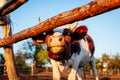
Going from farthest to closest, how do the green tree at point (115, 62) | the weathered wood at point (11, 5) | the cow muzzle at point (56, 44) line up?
the green tree at point (115, 62)
the cow muzzle at point (56, 44)
the weathered wood at point (11, 5)

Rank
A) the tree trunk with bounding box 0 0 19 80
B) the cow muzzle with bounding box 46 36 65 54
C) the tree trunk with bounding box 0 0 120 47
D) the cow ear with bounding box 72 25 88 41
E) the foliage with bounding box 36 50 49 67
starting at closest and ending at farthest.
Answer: the tree trunk with bounding box 0 0 120 47
the cow muzzle with bounding box 46 36 65 54
the cow ear with bounding box 72 25 88 41
the tree trunk with bounding box 0 0 19 80
the foliage with bounding box 36 50 49 67

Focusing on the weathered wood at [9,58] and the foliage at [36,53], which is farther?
the foliage at [36,53]

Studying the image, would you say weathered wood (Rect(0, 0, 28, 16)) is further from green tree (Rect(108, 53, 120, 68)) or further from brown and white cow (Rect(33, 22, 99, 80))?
green tree (Rect(108, 53, 120, 68))

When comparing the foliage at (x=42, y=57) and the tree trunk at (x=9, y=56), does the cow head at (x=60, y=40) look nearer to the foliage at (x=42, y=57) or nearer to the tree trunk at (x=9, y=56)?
the tree trunk at (x=9, y=56)

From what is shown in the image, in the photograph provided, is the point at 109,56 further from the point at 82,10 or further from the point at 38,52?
the point at 82,10

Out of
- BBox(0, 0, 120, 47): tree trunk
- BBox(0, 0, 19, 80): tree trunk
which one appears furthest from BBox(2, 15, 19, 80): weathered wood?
BBox(0, 0, 120, 47): tree trunk

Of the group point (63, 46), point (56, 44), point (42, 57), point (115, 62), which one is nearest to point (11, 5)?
point (56, 44)

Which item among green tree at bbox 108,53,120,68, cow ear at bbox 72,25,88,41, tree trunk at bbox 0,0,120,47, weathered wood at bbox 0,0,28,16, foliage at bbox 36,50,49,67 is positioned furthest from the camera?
foliage at bbox 36,50,49,67

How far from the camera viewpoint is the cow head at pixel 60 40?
181 inches

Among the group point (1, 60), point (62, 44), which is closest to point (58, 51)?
point (62, 44)

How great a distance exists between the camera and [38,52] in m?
53.9

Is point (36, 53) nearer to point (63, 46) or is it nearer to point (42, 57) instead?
point (42, 57)

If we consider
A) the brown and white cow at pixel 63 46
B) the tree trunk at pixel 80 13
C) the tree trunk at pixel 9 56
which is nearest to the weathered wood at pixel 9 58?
the tree trunk at pixel 9 56

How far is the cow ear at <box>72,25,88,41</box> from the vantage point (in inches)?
194
